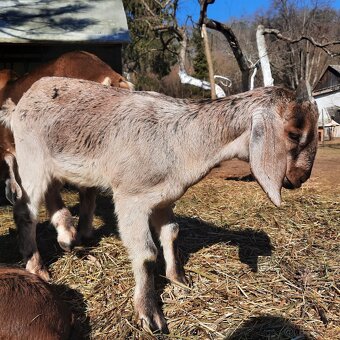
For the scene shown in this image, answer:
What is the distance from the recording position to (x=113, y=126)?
375 cm

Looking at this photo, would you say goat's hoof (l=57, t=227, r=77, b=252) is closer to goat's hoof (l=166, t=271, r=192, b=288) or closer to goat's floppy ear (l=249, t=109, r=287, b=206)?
goat's hoof (l=166, t=271, r=192, b=288)

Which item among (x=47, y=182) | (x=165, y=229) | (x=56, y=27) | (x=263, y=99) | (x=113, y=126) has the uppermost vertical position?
(x=56, y=27)

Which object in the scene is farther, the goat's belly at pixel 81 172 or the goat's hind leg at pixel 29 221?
the goat's hind leg at pixel 29 221

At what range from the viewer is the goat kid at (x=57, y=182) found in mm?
4082

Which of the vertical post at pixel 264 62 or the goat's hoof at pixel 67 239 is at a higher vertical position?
the vertical post at pixel 264 62

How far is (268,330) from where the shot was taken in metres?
3.35

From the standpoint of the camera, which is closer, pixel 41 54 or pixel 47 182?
pixel 47 182

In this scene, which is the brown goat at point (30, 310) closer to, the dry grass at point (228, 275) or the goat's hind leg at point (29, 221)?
the dry grass at point (228, 275)

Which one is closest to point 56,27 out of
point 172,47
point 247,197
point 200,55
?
point 247,197

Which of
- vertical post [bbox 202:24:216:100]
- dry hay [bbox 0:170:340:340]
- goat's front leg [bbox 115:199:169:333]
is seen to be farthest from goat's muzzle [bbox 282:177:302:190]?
vertical post [bbox 202:24:216:100]

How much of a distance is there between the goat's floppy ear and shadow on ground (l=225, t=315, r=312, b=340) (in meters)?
0.96

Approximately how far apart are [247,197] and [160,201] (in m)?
3.40

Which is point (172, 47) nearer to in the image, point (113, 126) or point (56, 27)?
point (56, 27)

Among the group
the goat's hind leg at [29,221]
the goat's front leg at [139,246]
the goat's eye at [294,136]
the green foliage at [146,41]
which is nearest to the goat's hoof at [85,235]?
the goat's hind leg at [29,221]
